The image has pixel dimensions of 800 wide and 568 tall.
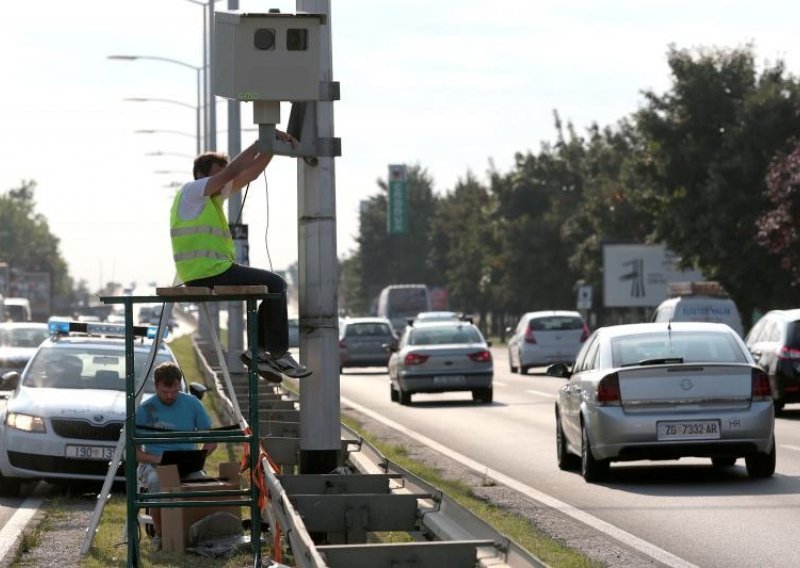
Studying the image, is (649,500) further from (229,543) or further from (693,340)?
(229,543)

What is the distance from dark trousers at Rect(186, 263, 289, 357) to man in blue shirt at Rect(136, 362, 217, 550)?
153 cm

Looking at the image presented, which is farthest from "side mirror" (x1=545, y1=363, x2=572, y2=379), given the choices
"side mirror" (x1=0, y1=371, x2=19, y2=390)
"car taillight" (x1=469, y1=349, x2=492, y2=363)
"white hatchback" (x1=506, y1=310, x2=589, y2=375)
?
"white hatchback" (x1=506, y1=310, x2=589, y2=375)

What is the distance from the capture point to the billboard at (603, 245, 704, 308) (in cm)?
8006

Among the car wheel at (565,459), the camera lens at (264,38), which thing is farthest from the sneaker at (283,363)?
the car wheel at (565,459)

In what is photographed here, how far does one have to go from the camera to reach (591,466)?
55.9 ft

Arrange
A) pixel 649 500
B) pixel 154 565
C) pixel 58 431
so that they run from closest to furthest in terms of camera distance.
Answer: pixel 154 565
pixel 649 500
pixel 58 431

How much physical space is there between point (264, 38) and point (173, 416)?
8.81 ft

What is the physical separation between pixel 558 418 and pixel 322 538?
29.2 ft

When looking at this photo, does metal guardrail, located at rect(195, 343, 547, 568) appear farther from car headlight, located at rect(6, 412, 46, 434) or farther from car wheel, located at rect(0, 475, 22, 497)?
car wheel, located at rect(0, 475, 22, 497)

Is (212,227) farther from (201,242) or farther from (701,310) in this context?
(701,310)

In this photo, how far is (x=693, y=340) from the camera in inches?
681

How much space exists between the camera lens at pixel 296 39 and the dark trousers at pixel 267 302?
1411 mm

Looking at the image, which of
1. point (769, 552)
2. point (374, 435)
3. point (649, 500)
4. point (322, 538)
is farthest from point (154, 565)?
point (374, 435)

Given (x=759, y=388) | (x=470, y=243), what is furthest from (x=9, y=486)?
(x=470, y=243)
